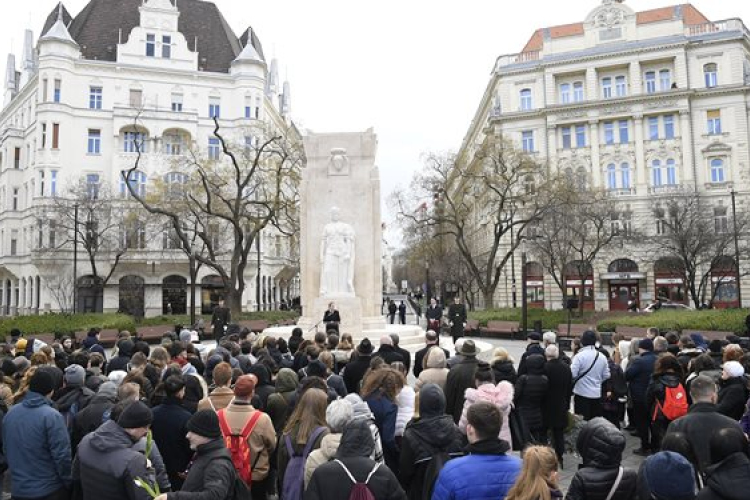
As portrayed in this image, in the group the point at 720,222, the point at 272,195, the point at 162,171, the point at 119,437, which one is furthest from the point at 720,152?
the point at 119,437

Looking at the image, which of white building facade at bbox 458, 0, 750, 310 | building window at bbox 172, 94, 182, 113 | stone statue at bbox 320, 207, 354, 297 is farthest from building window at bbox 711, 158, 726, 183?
building window at bbox 172, 94, 182, 113

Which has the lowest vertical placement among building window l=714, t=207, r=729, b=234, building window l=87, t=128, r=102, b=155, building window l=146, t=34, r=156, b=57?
building window l=714, t=207, r=729, b=234

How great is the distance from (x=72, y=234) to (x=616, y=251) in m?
45.8

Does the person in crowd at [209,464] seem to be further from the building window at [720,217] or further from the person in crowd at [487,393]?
the building window at [720,217]

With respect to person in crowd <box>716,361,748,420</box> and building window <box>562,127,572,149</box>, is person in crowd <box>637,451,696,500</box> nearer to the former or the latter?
person in crowd <box>716,361,748,420</box>

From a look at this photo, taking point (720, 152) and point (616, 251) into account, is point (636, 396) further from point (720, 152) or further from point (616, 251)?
point (720, 152)

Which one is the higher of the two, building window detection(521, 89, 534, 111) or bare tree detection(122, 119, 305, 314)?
building window detection(521, 89, 534, 111)

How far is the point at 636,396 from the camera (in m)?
8.20

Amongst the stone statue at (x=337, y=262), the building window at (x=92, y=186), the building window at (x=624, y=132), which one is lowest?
the stone statue at (x=337, y=262)

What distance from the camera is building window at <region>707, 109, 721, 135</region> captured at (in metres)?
49.8

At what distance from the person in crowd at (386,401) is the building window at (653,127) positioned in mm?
53240

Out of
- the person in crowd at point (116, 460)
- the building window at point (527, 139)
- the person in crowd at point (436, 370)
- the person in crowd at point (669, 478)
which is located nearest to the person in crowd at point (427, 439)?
the person in crowd at point (669, 478)

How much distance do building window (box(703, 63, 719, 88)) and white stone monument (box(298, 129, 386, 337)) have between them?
146 feet

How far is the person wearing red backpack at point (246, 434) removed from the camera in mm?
4848
